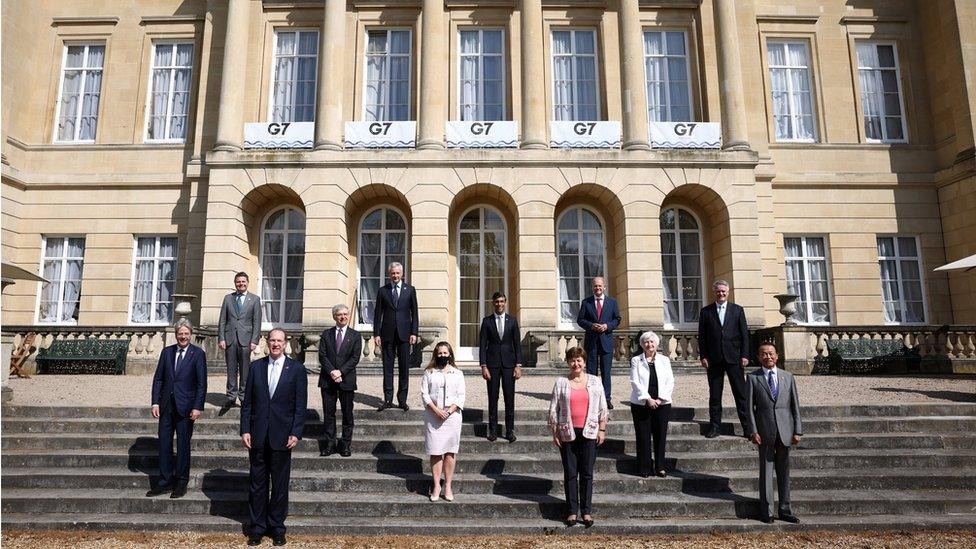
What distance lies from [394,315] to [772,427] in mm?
5082

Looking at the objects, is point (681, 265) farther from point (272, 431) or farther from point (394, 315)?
point (272, 431)

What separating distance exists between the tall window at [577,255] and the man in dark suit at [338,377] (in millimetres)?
9744

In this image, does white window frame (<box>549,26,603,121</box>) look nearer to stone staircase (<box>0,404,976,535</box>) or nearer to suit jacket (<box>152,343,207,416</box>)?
stone staircase (<box>0,404,976,535</box>)

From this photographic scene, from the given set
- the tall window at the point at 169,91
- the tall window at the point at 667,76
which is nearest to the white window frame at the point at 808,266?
the tall window at the point at 667,76

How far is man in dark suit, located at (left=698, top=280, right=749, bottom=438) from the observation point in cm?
776

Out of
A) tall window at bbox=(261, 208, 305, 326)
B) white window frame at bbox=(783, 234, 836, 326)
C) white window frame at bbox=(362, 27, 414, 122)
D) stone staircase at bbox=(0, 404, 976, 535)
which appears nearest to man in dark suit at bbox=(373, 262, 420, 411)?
stone staircase at bbox=(0, 404, 976, 535)

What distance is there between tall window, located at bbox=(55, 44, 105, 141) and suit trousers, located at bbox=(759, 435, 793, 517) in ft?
65.4

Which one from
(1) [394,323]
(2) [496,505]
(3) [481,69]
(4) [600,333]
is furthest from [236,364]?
(3) [481,69]

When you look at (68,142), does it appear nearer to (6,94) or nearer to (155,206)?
(6,94)

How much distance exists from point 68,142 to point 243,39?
634 centimetres

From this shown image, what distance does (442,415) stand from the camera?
6.20 metres

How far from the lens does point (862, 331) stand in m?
14.3

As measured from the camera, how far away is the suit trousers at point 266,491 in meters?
5.61

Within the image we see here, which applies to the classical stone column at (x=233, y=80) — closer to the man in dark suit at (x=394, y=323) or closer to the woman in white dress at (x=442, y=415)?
the man in dark suit at (x=394, y=323)
